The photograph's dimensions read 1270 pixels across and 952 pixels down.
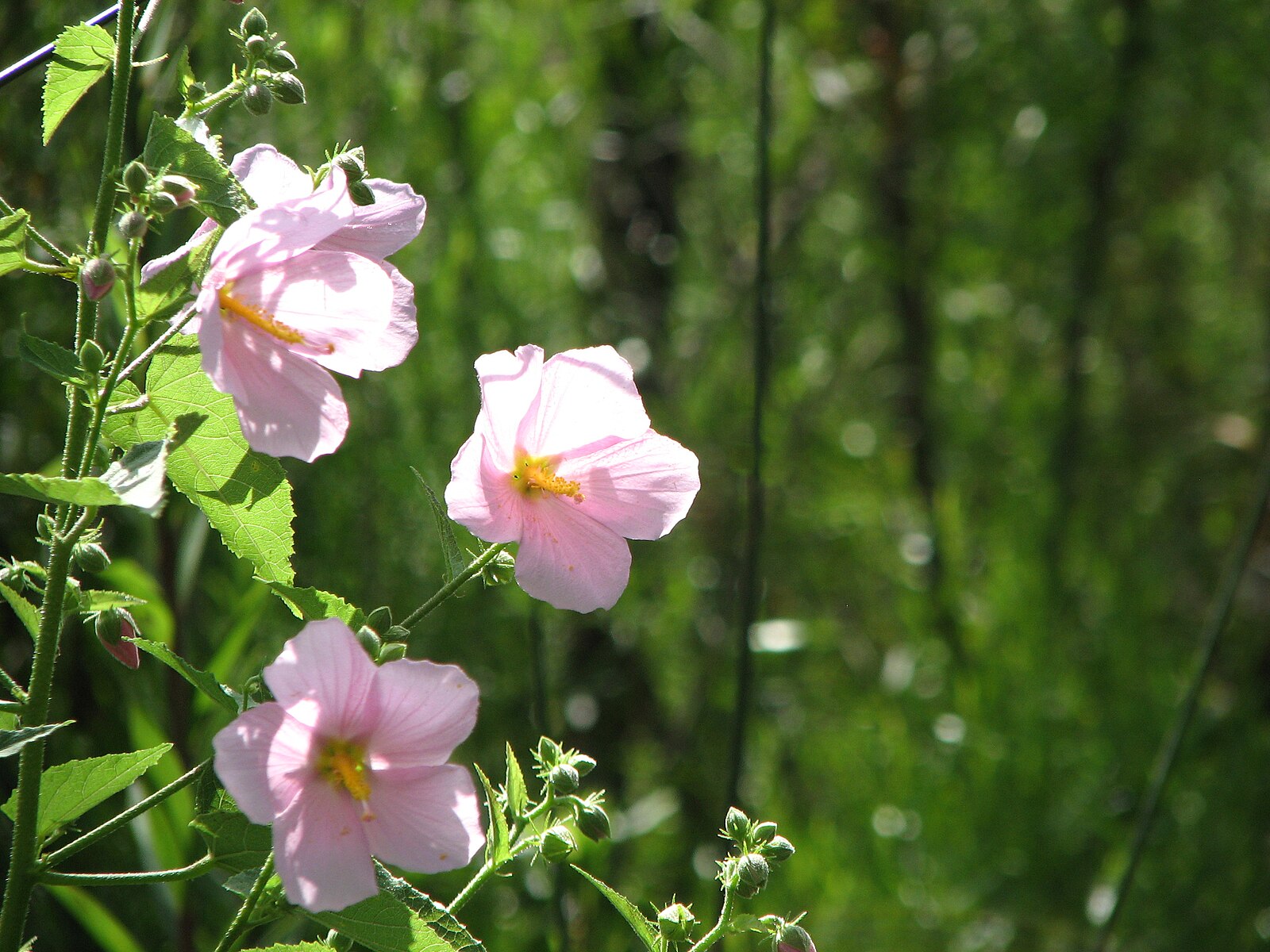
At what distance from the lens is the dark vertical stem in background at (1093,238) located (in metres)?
1.72

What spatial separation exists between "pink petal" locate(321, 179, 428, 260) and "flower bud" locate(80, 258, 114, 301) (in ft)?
0.29

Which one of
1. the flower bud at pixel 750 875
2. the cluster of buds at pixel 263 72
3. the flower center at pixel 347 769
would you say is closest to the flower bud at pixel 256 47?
the cluster of buds at pixel 263 72

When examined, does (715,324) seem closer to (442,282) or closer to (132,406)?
(442,282)

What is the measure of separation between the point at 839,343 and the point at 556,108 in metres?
0.56

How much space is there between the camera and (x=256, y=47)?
14.6 inches

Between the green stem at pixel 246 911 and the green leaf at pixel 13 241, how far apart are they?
195mm

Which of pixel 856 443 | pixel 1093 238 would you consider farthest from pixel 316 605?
pixel 1093 238

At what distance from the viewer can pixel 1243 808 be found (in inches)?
55.4

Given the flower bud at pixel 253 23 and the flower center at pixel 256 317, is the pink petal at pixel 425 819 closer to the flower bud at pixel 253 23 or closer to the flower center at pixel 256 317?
the flower center at pixel 256 317

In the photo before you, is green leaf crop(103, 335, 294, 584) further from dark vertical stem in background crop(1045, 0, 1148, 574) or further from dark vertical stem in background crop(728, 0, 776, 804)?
dark vertical stem in background crop(1045, 0, 1148, 574)

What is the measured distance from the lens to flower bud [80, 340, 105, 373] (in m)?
0.32

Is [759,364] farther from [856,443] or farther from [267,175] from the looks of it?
[856,443]

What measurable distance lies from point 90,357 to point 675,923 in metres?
0.27

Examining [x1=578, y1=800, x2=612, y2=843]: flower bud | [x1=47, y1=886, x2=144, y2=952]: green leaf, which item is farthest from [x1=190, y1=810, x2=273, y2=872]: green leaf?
[x1=47, y1=886, x2=144, y2=952]: green leaf
